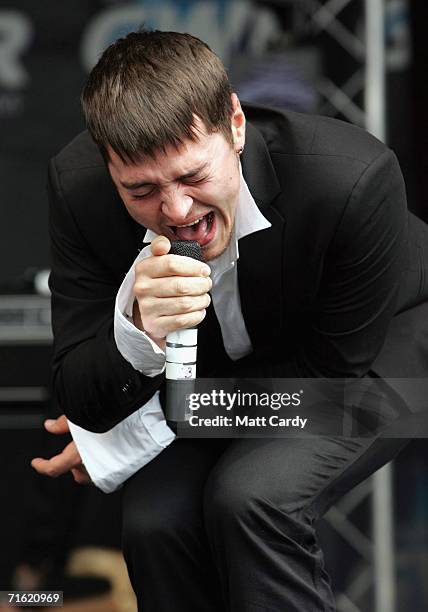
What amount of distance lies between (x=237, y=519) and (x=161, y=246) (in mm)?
453

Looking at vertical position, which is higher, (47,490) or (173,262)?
(173,262)

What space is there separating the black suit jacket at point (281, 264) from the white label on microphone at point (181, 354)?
16 cm

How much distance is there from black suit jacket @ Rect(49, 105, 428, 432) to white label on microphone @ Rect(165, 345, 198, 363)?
0.16 metres

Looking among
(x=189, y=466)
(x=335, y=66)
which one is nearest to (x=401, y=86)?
(x=335, y=66)

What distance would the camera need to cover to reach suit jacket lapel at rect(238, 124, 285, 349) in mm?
1933

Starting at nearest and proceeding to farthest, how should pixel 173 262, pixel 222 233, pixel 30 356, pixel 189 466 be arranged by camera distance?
1. pixel 173 262
2. pixel 222 233
3. pixel 189 466
4. pixel 30 356

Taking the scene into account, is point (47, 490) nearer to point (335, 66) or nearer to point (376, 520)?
point (376, 520)

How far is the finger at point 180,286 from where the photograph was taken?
1680 millimetres

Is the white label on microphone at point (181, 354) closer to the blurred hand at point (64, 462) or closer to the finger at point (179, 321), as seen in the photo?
the finger at point (179, 321)

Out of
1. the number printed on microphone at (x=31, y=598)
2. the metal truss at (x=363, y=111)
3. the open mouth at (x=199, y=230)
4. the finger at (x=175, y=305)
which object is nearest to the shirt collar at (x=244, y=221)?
the open mouth at (x=199, y=230)

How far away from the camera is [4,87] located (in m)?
3.61

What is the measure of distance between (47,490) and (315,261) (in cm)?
143

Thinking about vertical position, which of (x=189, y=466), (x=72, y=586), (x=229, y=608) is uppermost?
(x=189, y=466)

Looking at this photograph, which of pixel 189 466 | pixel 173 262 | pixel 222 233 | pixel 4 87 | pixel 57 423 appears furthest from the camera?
pixel 4 87
